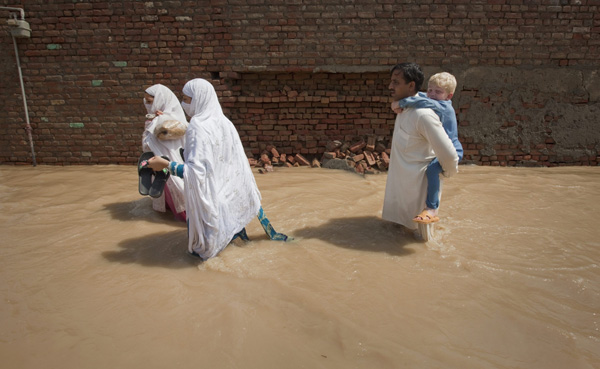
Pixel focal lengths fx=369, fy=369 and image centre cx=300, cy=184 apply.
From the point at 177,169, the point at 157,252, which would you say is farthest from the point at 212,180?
the point at 157,252

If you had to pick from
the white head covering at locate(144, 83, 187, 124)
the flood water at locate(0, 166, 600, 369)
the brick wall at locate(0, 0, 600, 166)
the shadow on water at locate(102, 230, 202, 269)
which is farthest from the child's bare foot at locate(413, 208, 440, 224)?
the brick wall at locate(0, 0, 600, 166)

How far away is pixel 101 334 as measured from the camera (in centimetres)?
204

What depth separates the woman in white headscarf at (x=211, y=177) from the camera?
107 inches

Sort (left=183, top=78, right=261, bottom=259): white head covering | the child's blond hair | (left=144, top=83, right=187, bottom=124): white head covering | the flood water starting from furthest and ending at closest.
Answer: (left=144, top=83, right=187, bottom=124): white head covering, the child's blond hair, (left=183, top=78, right=261, bottom=259): white head covering, the flood water

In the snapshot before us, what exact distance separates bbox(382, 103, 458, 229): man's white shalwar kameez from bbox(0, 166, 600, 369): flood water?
305mm

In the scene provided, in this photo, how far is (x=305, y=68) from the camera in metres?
6.12

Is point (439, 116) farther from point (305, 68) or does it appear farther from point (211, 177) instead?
point (305, 68)

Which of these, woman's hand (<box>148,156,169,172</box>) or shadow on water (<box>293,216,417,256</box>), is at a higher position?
woman's hand (<box>148,156,169,172</box>)

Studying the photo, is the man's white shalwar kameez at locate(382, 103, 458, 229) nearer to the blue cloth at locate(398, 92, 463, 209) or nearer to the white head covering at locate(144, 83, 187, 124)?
the blue cloth at locate(398, 92, 463, 209)

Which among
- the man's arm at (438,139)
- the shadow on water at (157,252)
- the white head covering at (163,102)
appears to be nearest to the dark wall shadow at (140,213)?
the shadow on water at (157,252)

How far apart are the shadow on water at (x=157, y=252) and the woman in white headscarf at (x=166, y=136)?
Result: 17.9 inches

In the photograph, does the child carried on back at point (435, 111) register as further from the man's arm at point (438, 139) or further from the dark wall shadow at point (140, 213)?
the dark wall shadow at point (140, 213)

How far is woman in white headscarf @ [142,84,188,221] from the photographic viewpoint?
3793 millimetres

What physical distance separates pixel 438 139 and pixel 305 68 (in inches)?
144
